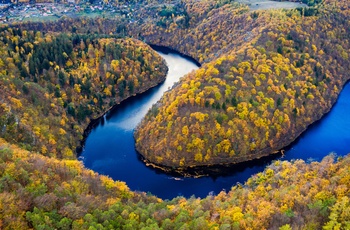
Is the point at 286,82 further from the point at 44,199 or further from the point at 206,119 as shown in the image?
the point at 44,199

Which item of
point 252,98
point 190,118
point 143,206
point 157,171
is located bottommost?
point 157,171

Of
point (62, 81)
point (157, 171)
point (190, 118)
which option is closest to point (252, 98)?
point (190, 118)

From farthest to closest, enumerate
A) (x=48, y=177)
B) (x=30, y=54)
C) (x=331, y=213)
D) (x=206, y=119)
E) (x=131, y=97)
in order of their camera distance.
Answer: (x=131, y=97) < (x=30, y=54) < (x=206, y=119) < (x=48, y=177) < (x=331, y=213)

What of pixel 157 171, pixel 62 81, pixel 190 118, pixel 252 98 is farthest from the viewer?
pixel 62 81

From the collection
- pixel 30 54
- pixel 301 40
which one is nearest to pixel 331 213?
pixel 301 40

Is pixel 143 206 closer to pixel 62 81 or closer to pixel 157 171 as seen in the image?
pixel 157 171

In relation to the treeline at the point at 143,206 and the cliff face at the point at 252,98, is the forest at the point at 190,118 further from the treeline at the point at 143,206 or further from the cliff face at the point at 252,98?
the cliff face at the point at 252,98
